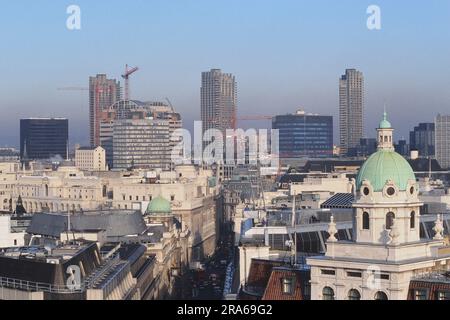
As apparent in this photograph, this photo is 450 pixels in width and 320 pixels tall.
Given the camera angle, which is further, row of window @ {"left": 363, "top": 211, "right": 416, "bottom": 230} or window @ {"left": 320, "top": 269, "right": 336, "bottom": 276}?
window @ {"left": 320, "top": 269, "right": 336, "bottom": 276}

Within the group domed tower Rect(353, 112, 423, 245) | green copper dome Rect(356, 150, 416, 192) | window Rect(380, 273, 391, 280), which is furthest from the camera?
green copper dome Rect(356, 150, 416, 192)

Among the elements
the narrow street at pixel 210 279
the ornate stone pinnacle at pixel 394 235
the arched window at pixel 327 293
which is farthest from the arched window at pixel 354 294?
the narrow street at pixel 210 279

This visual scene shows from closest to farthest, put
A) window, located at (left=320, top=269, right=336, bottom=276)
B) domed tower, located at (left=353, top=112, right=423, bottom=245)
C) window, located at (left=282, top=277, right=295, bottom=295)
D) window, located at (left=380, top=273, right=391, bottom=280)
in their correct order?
1. window, located at (left=380, top=273, right=391, bottom=280)
2. domed tower, located at (left=353, top=112, right=423, bottom=245)
3. window, located at (left=320, top=269, right=336, bottom=276)
4. window, located at (left=282, top=277, right=295, bottom=295)

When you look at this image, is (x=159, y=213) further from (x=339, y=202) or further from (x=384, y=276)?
(x=384, y=276)

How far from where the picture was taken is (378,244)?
34.0 metres

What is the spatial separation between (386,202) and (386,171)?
91cm

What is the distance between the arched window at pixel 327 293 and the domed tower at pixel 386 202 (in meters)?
1.59

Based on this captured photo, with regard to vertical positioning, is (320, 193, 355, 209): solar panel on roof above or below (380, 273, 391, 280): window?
above

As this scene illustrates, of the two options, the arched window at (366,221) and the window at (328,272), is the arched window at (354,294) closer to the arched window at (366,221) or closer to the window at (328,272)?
the window at (328,272)

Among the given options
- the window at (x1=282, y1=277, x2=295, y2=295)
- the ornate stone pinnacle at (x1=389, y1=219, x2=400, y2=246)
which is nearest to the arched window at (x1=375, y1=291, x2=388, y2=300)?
the ornate stone pinnacle at (x1=389, y1=219, x2=400, y2=246)

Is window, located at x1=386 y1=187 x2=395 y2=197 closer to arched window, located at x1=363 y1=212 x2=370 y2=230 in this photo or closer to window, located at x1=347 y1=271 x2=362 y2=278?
arched window, located at x1=363 y1=212 x2=370 y2=230

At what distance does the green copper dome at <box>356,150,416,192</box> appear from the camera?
34.4m

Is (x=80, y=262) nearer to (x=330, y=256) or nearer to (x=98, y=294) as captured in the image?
(x=98, y=294)
